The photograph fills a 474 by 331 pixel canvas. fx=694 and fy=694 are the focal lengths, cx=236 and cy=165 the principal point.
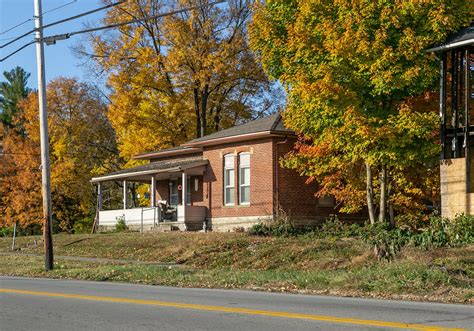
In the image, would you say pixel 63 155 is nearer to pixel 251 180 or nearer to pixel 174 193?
pixel 174 193

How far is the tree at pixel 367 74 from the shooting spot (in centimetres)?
2239

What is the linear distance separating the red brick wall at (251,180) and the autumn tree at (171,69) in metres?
10.3

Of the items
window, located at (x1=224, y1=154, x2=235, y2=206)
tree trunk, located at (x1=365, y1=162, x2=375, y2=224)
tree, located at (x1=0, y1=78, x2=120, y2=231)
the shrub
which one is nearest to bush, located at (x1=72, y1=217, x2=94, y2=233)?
tree, located at (x1=0, y1=78, x2=120, y2=231)

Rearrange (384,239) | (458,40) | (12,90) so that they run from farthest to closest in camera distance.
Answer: (12,90), (458,40), (384,239)

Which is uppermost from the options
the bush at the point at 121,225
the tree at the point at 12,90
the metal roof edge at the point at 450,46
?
the tree at the point at 12,90

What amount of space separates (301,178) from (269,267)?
34.7 feet

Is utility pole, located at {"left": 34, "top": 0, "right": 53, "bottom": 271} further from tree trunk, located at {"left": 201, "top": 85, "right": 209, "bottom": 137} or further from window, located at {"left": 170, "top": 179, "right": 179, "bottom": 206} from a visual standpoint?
tree trunk, located at {"left": 201, "top": 85, "right": 209, "bottom": 137}

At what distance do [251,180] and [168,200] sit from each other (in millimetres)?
8366

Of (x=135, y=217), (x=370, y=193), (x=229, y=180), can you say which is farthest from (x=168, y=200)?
(x=370, y=193)

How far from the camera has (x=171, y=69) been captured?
42.5 meters

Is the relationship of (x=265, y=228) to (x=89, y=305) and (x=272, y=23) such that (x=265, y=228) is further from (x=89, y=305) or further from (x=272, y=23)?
(x=89, y=305)

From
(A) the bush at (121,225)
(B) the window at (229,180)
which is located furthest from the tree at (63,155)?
(B) the window at (229,180)

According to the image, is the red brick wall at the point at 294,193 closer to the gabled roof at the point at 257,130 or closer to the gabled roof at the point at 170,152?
the gabled roof at the point at 257,130

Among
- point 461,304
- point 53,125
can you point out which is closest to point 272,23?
point 461,304
